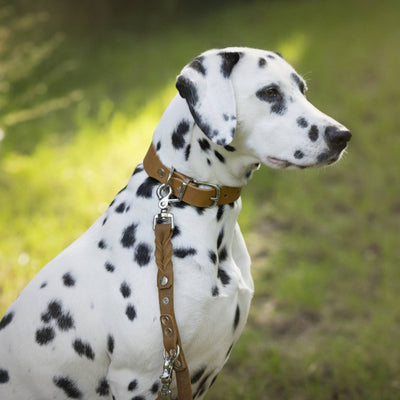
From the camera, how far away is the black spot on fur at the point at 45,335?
7.50 feet

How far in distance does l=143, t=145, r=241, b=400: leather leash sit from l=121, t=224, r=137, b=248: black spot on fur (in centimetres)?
11

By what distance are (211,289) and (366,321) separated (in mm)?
2066

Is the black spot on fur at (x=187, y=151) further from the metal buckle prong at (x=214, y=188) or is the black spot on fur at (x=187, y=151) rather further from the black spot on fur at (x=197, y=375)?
the black spot on fur at (x=197, y=375)

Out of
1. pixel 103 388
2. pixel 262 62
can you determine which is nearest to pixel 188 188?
pixel 262 62

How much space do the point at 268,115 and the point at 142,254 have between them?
0.77 meters

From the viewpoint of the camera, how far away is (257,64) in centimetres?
225

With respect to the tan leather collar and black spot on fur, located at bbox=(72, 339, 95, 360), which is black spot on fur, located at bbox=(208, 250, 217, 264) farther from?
black spot on fur, located at bbox=(72, 339, 95, 360)

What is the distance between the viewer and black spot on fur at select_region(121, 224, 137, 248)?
225 cm

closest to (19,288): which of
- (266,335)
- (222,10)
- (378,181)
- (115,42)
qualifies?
(266,335)

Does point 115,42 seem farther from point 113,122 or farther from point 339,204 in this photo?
point 339,204

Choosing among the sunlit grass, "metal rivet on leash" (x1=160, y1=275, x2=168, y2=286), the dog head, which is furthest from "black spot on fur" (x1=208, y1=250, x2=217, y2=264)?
the sunlit grass

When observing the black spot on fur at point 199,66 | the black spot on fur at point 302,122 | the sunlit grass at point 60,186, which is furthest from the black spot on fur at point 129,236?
the sunlit grass at point 60,186

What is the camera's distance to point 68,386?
7.52 feet

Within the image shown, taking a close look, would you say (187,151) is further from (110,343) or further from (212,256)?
(110,343)
